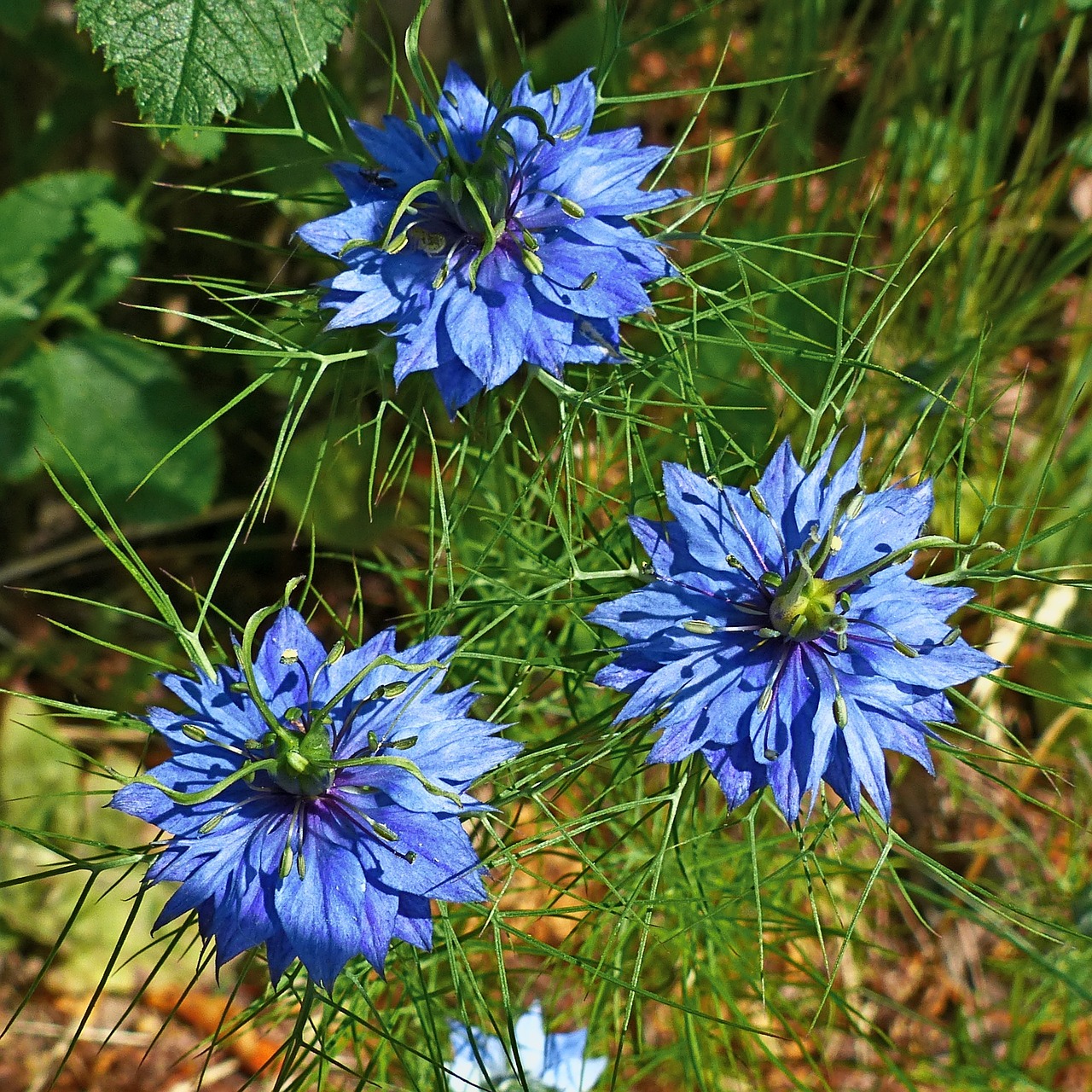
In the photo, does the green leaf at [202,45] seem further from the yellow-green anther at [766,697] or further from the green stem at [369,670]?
the yellow-green anther at [766,697]

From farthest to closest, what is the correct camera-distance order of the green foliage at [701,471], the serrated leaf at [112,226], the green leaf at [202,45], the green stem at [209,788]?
the serrated leaf at [112,226], the green foliage at [701,471], the green leaf at [202,45], the green stem at [209,788]

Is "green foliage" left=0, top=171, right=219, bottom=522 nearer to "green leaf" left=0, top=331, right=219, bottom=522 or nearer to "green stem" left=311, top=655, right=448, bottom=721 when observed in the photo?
"green leaf" left=0, top=331, right=219, bottom=522

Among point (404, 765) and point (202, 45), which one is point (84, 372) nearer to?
point (202, 45)

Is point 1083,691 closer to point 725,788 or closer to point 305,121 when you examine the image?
point 725,788

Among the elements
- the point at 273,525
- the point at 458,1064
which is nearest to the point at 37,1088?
the point at 458,1064

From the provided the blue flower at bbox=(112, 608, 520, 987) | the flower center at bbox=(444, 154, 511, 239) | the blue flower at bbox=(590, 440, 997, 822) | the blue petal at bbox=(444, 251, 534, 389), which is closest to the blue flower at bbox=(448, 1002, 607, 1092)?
the blue flower at bbox=(112, 608, 520, 987)

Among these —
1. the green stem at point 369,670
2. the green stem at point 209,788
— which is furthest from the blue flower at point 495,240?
the green stem at point 209,788

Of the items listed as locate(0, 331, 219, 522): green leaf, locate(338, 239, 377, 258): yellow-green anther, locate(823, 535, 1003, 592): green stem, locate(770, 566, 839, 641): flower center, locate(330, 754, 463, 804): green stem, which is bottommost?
locate(330, 754, 463, 804): green stem
